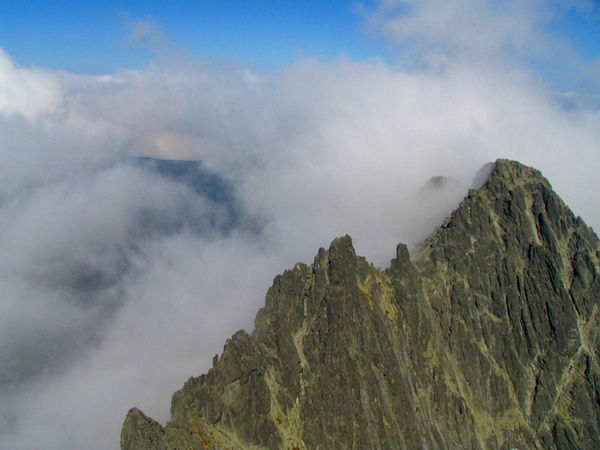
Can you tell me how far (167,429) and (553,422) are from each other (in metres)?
126

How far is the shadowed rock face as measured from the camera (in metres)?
114

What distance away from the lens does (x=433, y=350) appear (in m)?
143

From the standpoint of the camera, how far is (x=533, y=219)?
538 ft

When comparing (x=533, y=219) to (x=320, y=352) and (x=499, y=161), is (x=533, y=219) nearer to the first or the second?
(x=499, y=161)

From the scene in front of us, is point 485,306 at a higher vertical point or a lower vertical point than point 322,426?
higher

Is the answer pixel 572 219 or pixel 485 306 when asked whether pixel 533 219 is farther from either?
pixel 485 306

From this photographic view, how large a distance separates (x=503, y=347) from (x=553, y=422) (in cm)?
2747

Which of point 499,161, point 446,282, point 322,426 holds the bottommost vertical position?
point 322,426

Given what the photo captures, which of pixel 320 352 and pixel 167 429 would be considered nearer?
pixel 167 429

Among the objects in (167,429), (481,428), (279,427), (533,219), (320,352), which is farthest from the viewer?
(533,219)

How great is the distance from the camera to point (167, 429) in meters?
98.9

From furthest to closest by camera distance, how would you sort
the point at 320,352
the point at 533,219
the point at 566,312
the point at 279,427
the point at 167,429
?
the point at 533,219 < the point at 566,312 < the point at 320,352 < the point at 279,427 < the point at 167,429

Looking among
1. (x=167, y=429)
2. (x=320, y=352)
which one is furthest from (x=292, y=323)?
(x=167, y=429)

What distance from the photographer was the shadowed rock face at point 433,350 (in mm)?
114250
